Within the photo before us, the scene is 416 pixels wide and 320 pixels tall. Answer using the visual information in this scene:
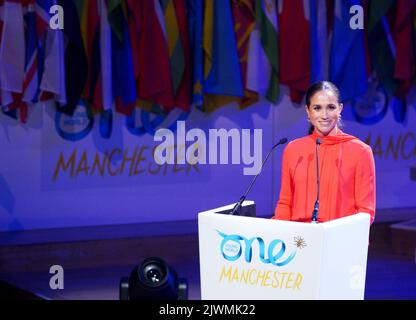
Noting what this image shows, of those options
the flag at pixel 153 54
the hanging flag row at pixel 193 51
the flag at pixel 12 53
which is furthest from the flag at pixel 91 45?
the flag at pixel 12 53

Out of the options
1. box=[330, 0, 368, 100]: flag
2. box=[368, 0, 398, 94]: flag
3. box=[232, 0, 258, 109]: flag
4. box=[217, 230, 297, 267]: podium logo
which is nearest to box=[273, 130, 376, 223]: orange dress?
box=[217, 230, 297, 267]: podium logo

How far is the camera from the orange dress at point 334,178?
10.1ft

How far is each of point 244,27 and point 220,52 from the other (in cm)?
26

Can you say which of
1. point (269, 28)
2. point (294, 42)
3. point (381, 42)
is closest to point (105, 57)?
point (269, 28)

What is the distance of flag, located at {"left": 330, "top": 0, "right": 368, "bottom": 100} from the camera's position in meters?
6.23

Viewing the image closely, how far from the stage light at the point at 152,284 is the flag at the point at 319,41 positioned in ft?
10.2

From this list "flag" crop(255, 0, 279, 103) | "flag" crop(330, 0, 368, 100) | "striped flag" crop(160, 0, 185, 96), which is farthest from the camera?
"flag" crop(330, 0, 368, 100)

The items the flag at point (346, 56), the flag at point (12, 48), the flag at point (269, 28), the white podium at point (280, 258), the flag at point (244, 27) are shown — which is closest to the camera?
the white podium at point (280, 258)

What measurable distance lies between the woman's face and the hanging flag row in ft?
8.85

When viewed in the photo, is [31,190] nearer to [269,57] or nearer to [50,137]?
[50,137]

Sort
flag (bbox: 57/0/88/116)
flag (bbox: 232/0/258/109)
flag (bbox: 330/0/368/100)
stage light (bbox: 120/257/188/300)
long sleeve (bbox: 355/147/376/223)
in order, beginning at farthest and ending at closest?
flag (bbox: 330/0/368/100)
flag (bbox: 232/0/258/109)
flag (bbox: 57/0/88/116)
stage light (bbox: 120/257/188/300)
long sleeve (bbox: 355/147/376/223)

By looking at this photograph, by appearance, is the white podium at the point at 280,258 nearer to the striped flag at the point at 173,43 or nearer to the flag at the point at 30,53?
the flag at the point at 30,53

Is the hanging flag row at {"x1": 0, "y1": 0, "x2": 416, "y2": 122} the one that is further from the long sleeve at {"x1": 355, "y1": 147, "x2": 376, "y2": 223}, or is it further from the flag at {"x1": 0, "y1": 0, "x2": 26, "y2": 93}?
the long sleeve at {"x1": 355, "y1": 147, "x2": 376, "y2": 223}
